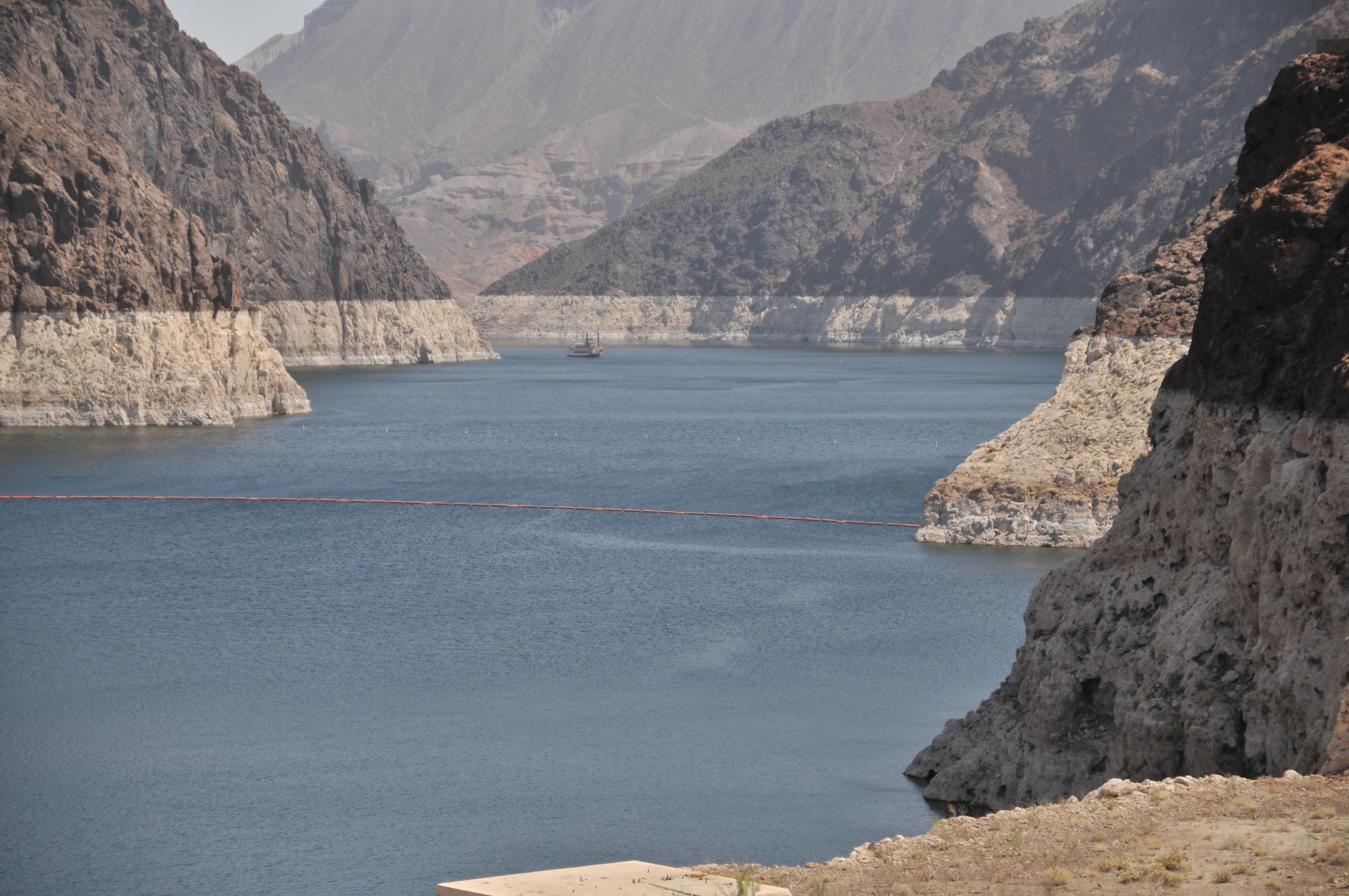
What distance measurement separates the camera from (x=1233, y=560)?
1891cm

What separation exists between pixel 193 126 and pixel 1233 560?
172 meters

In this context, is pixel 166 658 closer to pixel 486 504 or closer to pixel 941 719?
pixel 941 719

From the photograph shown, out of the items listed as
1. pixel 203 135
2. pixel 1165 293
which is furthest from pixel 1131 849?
pixel 203 135

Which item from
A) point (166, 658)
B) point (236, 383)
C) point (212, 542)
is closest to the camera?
point (166, 658)

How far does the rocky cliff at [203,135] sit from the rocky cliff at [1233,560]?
120719 millimetres

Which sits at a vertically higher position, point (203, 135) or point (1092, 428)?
point (203, 135)

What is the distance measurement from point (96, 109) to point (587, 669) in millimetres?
132122

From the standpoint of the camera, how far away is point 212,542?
53875 mm

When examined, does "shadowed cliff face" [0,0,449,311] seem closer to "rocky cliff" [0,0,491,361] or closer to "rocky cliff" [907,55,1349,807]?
"rocky cliff" [0,0,491,361]

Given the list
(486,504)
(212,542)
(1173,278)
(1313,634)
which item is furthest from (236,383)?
(1313,634)

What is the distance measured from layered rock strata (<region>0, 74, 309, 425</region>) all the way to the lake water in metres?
17.0

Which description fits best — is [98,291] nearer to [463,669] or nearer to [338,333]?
[463,669]

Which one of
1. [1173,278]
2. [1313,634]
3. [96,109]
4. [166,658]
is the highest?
[96,109]

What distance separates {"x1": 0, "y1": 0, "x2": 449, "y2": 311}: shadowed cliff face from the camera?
137625 mm
